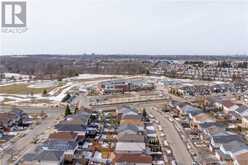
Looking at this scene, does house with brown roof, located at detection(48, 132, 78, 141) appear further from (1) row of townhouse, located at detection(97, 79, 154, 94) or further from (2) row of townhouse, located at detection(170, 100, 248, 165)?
(1) row of townhouse, located at detection(97, 79, 154, 94)

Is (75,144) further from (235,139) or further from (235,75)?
(235,75)

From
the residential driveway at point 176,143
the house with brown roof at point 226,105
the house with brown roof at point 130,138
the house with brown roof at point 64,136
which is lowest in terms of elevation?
the residential driveway at point 176,143

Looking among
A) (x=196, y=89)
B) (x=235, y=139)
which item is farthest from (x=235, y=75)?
(x=235, y=139)

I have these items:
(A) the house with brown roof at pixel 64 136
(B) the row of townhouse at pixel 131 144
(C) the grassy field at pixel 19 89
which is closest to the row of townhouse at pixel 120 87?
(C) the grassy field at pixel 19 89

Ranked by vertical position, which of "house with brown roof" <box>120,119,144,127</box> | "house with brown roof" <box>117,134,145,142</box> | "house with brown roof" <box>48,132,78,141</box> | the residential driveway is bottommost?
the residential driveway

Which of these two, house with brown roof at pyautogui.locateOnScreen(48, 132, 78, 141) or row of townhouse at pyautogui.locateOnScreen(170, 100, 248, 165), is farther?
house with brown roof at pyautogui.locateOnScreen(48, 132, 78, 141)

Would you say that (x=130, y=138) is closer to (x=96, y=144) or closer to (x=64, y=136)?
(x=96, y=144)

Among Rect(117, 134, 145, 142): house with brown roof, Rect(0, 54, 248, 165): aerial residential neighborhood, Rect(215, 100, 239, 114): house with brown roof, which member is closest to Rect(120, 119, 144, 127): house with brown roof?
Rect(0, 54, 248, 165): aerial residential neighborhood

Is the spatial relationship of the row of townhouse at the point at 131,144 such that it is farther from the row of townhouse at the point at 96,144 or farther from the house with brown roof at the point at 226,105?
the house with brown roof at the point at 226,105

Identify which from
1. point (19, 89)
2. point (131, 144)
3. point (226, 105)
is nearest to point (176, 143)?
point (131, 144)
